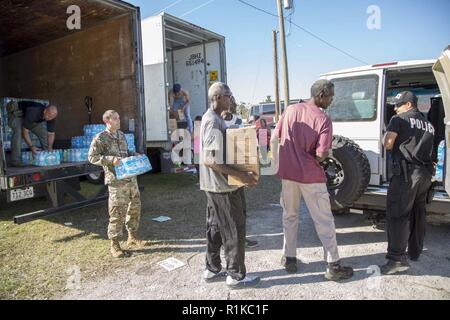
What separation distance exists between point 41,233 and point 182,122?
4338 millimetres

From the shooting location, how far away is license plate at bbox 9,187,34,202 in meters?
4.13

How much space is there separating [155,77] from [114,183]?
3904 millimetres

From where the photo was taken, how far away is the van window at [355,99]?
4297mm

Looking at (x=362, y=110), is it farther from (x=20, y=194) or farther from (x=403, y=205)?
(x=20, y=194)

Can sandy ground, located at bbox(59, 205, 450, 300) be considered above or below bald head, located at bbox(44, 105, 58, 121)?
below

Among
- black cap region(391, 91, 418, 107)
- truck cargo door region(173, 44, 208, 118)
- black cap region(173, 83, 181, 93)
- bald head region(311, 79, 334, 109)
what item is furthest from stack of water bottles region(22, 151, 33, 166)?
black cap region(391, 91, 418, 107)

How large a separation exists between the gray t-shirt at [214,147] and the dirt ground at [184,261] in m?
0.95

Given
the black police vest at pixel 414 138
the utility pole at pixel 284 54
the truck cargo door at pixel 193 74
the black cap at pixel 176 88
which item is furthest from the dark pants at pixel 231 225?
the utility pole at pixel 284 54

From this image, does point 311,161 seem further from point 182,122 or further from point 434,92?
point 182,122

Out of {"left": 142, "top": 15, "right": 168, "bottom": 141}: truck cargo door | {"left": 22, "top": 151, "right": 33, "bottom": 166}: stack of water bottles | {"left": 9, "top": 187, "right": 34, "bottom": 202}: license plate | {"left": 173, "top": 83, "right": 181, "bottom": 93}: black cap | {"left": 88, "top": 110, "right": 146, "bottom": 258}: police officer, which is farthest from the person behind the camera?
{"left": 173, "top": 83, "right": 181, "bottom": 93}: black cap

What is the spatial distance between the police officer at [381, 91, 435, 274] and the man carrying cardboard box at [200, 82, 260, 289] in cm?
138

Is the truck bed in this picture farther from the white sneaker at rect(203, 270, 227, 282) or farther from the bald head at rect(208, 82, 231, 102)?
the bald head at rect(208, 82, 231, 102)

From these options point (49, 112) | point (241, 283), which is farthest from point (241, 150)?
point (49, 112)

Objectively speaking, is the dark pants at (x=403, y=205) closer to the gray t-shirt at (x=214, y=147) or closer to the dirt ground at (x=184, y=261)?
the dirt ground at (x=184, y=261)
